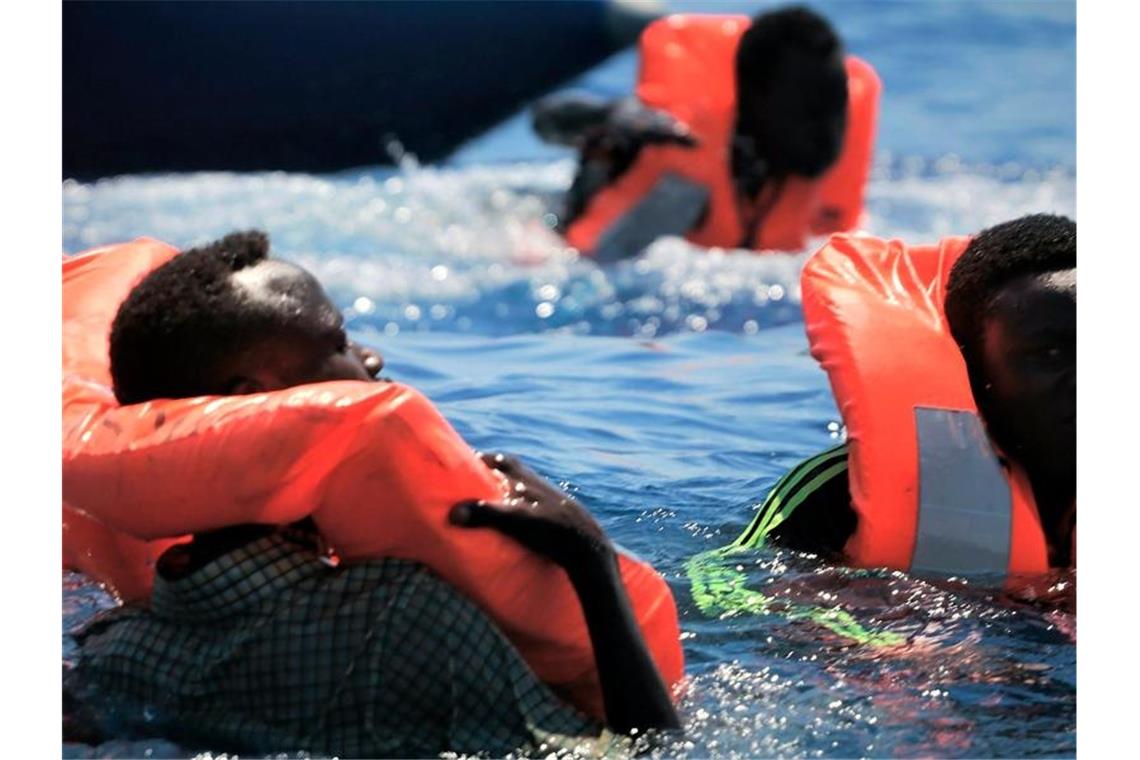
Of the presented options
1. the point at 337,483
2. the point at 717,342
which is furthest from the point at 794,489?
the point at 717,342

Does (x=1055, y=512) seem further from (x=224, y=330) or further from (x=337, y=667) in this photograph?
(x=224, y=330)

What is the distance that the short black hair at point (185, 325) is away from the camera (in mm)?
2312

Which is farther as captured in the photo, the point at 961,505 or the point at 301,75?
the point at 301,75

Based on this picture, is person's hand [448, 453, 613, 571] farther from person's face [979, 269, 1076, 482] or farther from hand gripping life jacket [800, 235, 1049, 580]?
person's face [979, 269, 1076, 482]

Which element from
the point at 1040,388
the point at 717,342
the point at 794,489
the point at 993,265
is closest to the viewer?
the point at 1040,388

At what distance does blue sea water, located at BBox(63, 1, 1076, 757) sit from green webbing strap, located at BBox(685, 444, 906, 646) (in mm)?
24

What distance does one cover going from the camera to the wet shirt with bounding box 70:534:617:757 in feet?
7.56

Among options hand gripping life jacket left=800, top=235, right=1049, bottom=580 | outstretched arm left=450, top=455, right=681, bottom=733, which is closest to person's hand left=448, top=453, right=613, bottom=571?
outstretched arm left=450, top=455, right=681, bottom=733

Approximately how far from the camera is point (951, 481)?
9.93 feet

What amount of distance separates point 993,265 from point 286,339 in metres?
1.28

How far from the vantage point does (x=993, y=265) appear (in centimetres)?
306

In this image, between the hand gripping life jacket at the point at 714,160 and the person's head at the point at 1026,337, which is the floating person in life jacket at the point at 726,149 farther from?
the person's head at the point at 1026,337

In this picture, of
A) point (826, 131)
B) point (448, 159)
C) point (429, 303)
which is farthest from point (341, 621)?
point (448, 159)

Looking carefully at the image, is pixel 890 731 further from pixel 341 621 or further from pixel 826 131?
pixel 826 131
